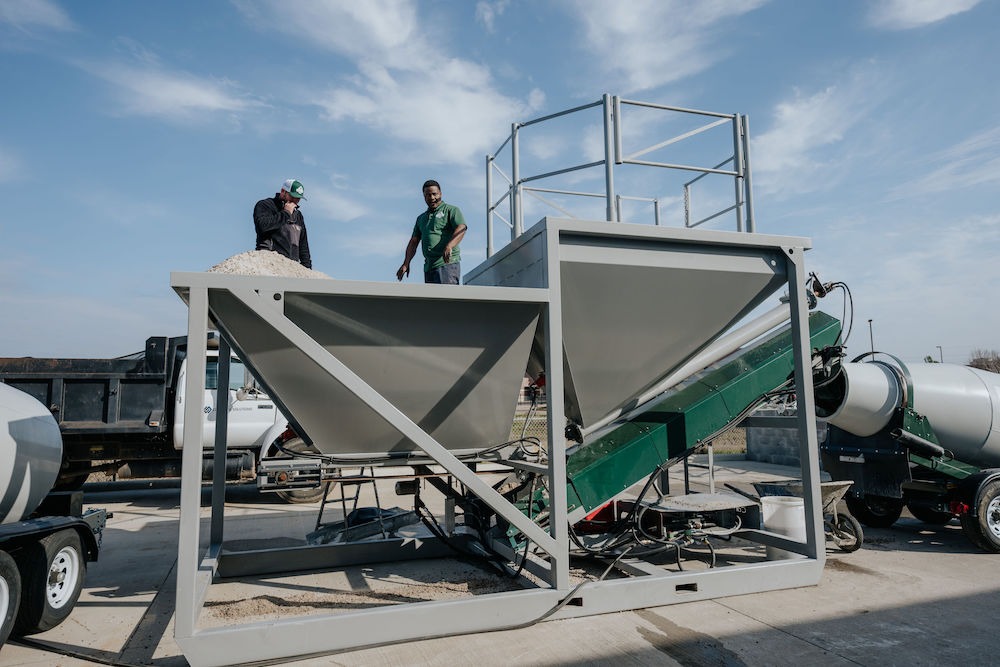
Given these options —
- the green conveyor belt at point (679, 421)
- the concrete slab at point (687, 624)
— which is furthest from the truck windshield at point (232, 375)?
the green conveyor belt at point (679, 421)

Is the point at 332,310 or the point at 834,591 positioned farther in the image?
the point at 834,591

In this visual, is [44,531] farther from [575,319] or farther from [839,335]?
[839,335]

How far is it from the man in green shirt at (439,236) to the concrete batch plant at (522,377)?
13.2 inches

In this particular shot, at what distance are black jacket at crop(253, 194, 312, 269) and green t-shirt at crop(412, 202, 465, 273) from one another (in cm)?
114

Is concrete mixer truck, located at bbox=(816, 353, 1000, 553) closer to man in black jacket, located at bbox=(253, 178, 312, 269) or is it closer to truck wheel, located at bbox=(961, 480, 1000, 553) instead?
truck wheel, located at bbox=(961, 480, 1000, 553)

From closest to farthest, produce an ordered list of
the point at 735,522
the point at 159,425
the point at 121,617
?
the point at 121,617 < the point at 735,522 < the point at 159,425

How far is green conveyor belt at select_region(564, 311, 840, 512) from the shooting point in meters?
5.05

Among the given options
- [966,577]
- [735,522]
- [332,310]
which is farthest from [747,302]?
[332,310]

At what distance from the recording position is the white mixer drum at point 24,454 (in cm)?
430

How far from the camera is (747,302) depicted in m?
5.33

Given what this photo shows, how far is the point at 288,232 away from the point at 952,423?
695cm

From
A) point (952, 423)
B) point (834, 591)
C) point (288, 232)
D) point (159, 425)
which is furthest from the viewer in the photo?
point (159, 425)

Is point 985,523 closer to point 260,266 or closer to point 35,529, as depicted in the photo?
point 260,266

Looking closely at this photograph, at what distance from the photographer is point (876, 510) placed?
7281 millimetres
